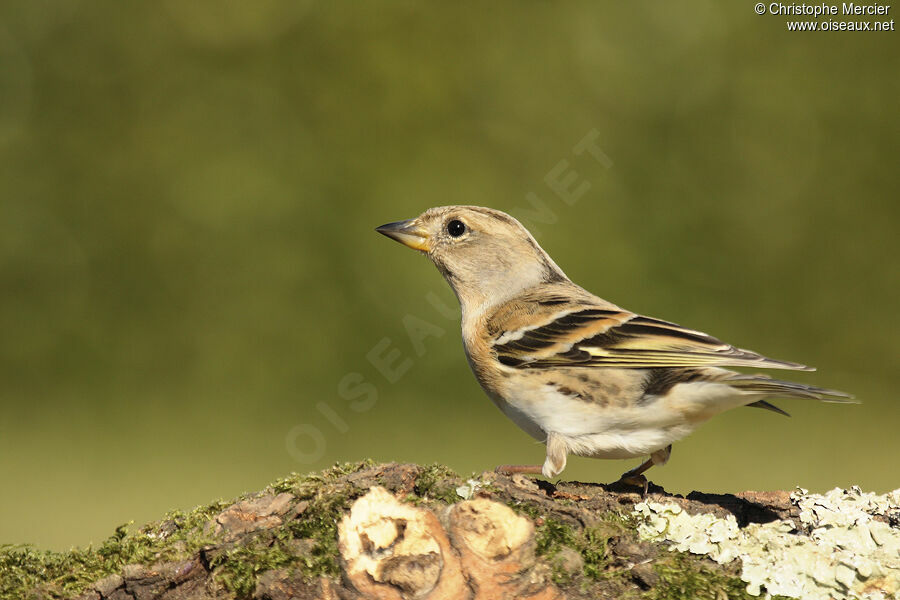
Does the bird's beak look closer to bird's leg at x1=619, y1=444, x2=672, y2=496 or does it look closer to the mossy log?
bird's leg at x1=619, y1=444, x2=672, y2=496

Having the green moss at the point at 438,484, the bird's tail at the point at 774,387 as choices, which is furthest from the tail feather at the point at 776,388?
the green moss at the point at 438,484

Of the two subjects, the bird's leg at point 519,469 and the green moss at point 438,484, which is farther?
the bird's leg at point 519,469

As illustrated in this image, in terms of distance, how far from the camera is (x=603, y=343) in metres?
3.96

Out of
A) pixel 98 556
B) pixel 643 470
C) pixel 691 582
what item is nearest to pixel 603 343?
pixel 643 470

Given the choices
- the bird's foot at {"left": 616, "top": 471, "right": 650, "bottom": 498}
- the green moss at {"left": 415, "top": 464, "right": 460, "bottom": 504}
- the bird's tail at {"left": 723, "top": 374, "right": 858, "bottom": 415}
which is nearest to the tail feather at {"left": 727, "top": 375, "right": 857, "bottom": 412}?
the bird's tail at {"left": 723, "top": 374, "right": 858, "bottom": 415}

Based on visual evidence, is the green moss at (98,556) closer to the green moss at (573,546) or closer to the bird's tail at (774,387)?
the green moss at (573,546)

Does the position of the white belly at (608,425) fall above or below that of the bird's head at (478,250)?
below

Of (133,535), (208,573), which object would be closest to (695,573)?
(208,573)

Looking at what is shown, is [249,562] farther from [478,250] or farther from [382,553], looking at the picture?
[478,250]

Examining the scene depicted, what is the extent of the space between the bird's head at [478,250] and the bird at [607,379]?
0.33 m

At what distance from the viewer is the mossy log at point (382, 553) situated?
2744 millimetres

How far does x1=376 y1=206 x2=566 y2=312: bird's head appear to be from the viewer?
4.84 m

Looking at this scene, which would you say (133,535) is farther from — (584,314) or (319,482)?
(584,314)

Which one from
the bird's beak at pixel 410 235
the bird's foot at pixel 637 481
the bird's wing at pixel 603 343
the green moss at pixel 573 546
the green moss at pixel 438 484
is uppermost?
the bird's beak at pixel 410 235
